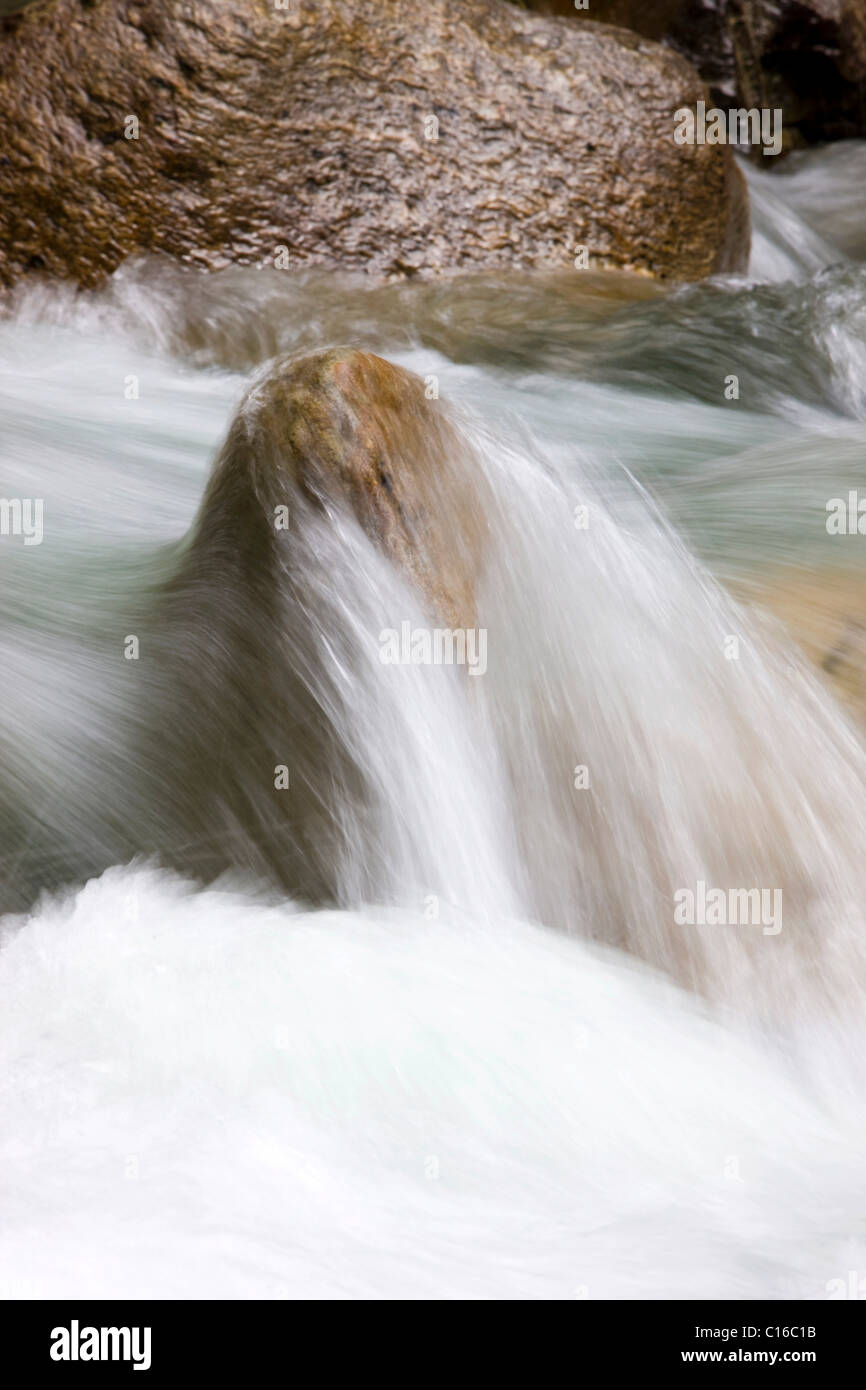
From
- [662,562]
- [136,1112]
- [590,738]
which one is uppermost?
[662,562]

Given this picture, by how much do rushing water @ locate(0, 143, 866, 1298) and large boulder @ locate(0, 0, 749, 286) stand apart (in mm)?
2270

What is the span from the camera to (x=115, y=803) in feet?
9.12

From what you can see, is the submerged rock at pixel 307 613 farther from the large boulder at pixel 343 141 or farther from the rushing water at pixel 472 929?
the large boulder at pixel 343 141

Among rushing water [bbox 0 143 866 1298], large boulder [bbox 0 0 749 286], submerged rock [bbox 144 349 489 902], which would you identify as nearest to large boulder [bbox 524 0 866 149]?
large boulder [bbox 0 0 749 286]

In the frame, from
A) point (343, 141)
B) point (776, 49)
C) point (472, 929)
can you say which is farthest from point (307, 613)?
point (776, 49)

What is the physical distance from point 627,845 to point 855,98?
28.1 ft

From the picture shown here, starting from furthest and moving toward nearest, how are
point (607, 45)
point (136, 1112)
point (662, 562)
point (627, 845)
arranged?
point (607, 45) < point (662, 562) < point (627, 845) < point (136, 1112)

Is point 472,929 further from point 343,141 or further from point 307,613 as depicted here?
point 343,141

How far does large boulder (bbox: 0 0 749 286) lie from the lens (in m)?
5.54

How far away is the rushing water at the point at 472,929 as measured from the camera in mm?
1999

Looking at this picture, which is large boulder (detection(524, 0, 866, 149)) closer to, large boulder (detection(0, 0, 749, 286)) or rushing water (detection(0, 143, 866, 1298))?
A: large boulder (detection(0, 0, 749, 286))

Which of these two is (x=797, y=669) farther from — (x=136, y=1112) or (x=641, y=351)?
(x=641, y=351)

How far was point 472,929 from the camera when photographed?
263 centimetres
